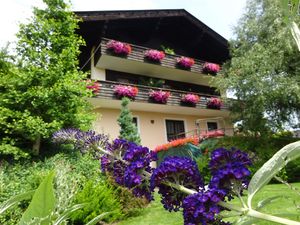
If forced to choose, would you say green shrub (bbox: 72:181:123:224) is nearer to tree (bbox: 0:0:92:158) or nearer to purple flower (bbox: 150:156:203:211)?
tree (bbox: 0:0:92:158)

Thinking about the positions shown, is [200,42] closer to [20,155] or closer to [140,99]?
[140,99]

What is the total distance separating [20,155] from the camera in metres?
8.87

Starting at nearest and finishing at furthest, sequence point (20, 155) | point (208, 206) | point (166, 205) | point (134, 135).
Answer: point (208, 206) < point (166, 205) < point (20, 155) < point (134, 135)

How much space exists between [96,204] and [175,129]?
41.2 feet

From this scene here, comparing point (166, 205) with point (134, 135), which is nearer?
point (166, 205)

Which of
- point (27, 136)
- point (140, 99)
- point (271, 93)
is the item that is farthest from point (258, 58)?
point (27, 136)

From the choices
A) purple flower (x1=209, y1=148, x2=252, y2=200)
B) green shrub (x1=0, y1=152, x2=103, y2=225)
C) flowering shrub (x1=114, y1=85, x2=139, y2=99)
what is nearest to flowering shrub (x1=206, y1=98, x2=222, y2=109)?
flowering shrub (x1=114, y1=85, x2=139, y2=99)

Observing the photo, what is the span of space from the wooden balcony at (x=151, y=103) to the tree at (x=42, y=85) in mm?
3839

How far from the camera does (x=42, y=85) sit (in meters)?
9.71

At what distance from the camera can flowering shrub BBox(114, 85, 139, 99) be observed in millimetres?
14734

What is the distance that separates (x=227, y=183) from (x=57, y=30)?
10226 mm

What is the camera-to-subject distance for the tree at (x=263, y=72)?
12953mm

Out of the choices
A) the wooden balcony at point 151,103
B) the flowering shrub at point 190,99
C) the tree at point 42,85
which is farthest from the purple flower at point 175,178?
the flowering shrub at point 190,99

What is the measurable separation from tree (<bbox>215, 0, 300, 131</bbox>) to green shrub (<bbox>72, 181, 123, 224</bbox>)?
27.8ft
